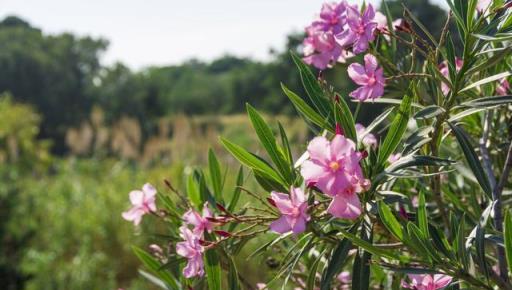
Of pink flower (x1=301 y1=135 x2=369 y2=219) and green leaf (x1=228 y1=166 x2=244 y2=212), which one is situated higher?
pink flower (x1=301 y1=135 x2=369 y2=219)

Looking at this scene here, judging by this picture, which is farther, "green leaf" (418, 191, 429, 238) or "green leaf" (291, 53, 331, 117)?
"green leaf" (291, 53, 331, 117)

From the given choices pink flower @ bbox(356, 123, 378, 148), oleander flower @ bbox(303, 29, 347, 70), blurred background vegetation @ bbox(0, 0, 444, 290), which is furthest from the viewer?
blurred background vegetation @ bbox(0, 0, 444, 290)

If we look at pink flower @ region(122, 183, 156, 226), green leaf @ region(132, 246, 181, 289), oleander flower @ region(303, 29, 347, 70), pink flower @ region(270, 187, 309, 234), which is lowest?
green leaf @ region(132, 246, 181, 289)

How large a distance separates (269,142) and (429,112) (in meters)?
0.20

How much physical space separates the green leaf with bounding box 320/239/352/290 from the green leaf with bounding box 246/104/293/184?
10cm

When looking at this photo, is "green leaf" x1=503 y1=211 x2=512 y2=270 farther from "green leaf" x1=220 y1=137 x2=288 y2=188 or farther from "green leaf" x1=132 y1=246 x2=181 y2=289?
"green leaf" x1=132 y1=246 x2=181 y2=289

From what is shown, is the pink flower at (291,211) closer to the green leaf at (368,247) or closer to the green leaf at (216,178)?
the green leaf at (368,247)

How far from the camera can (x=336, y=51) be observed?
0.91 metres

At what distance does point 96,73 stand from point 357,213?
33.8 m

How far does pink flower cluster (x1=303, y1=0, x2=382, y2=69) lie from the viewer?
79cm

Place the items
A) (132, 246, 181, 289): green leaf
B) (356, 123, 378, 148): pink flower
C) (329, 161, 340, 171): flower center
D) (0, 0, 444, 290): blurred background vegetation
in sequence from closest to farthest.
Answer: (329, 161, 340, 171): flower center
(356, 123, 378, 148): pink flower
(132, 246, 181, 289): green leaf
(0, 0, 444, 290): blurred background vegetation

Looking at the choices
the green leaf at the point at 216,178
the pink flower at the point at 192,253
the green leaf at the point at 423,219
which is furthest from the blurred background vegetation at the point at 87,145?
the green leaf at the point at 423,219

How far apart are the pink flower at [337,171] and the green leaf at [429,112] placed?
9 cm

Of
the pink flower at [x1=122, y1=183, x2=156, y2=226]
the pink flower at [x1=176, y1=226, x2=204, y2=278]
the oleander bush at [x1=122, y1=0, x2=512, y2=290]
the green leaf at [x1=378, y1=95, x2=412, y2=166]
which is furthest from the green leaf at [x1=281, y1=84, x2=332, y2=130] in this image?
the pink flower at [x1=122, y1=183, x2=156, y2=226]
